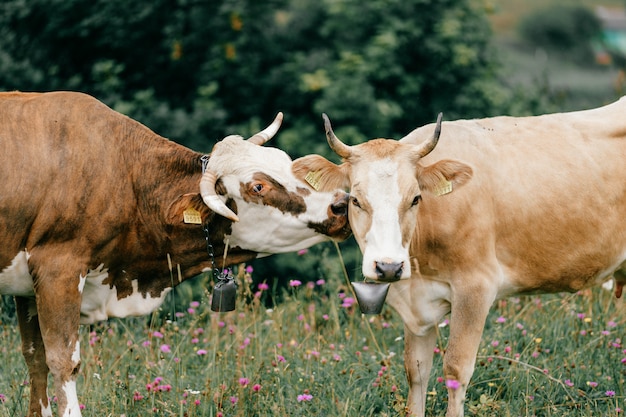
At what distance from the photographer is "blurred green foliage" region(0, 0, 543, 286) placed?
34.4 feet

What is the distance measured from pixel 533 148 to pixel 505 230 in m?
0.55

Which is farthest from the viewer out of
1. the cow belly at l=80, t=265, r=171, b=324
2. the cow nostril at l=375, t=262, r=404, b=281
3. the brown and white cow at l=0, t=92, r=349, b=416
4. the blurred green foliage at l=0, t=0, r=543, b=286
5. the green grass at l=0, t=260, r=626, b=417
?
the blurred green foliage at l=0, t=0, r=543, b=286

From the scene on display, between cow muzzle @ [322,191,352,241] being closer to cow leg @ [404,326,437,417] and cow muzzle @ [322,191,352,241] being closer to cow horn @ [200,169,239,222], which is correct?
cow horn @ [200,169,239,222]

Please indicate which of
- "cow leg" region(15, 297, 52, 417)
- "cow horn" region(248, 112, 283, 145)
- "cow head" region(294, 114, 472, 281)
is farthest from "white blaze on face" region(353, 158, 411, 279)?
"cow leg" region(15, 297, 52, 417)

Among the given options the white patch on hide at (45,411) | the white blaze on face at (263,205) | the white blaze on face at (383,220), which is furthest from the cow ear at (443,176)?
the white patch on hide at (45,411)

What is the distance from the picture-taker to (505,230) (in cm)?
491

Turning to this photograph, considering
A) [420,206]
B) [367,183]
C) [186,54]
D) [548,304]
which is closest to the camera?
[367,183]

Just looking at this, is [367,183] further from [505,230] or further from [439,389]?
[439,389]

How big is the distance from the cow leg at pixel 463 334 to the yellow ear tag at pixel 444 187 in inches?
20.8

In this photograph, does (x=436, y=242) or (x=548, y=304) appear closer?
(x=436, y=242)

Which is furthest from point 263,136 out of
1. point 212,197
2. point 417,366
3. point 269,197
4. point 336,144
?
→ point 417,366

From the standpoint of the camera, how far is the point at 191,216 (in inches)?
191

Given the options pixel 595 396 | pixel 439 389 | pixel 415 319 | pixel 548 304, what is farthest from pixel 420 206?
pixel 548 304

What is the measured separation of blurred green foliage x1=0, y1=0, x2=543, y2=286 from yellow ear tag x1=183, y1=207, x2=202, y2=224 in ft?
16.5
